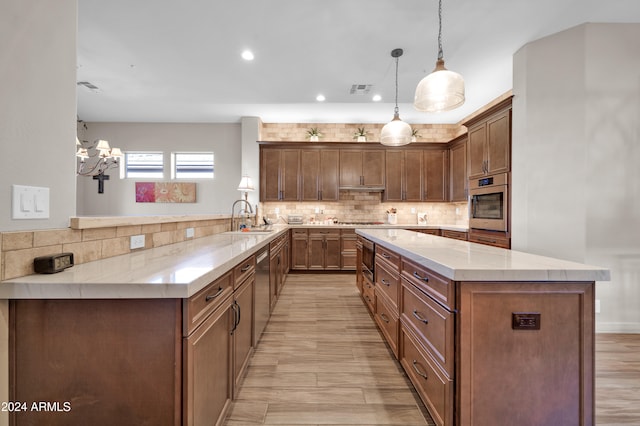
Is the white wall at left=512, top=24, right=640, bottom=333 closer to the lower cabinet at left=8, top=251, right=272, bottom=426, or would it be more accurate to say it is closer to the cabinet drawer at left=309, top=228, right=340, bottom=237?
the cabinet drawer at left=309, top=228, right=340, bottom=237

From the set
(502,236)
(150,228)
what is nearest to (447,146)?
(502,236)

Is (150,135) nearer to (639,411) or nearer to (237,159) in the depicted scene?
(237,159)

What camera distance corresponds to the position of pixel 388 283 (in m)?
2.24

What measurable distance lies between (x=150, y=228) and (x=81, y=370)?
41.6 inches

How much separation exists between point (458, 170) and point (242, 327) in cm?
488

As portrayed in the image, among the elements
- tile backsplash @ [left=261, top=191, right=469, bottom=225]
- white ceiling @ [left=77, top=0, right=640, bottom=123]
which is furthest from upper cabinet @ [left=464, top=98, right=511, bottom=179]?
tile backsplash @ [left=261, top=191, right=469, bottom=225]

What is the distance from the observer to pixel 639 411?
160cm

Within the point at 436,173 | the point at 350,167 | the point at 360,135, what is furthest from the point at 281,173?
the point at 436,173

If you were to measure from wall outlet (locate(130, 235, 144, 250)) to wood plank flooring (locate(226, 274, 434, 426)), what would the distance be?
3.70ft

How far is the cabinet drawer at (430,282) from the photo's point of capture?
4.07 feet

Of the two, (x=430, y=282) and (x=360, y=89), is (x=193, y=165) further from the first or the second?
(x=430, y=282)

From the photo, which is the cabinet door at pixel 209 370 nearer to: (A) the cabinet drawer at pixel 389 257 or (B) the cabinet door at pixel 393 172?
(A) the cabinet drawer at pixel 389 257

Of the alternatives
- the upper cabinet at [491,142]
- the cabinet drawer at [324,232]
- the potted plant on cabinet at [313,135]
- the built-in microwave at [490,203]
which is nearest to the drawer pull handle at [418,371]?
the built-in microwave at [490,203]

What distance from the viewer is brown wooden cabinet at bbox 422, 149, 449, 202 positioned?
5.52 m
